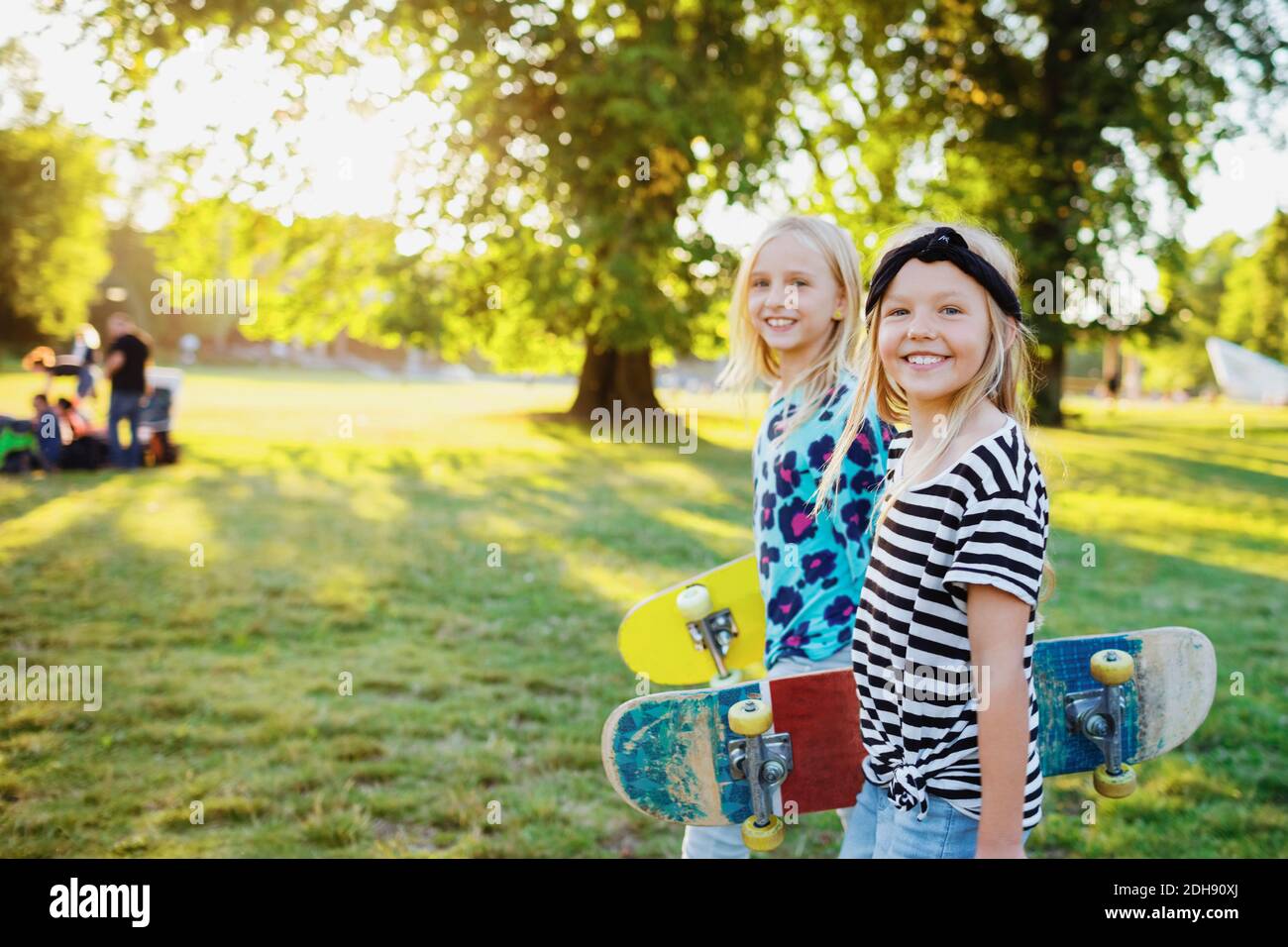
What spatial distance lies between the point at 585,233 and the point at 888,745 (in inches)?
438

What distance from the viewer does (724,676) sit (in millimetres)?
2469

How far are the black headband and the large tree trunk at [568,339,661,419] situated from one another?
1708cm

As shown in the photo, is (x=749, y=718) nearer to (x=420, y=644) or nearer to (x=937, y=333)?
(x=937, y=333)

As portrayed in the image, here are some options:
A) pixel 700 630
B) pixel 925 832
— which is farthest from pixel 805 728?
pixel 700 630

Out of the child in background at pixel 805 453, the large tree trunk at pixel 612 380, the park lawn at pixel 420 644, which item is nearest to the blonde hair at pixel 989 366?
the park lawn at pixel 420 644

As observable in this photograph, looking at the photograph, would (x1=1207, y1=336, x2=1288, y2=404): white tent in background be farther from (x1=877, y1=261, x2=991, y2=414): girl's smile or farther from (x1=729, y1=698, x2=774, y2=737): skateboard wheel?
(x1=729, y1=698, x2=774, y2=737): skateboard wheel

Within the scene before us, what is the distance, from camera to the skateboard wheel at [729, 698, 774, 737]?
66.6 inches

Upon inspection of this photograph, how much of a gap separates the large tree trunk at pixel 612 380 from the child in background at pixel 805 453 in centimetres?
1640

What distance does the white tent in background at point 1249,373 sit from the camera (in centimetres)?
3784

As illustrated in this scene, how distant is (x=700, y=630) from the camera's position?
252cm

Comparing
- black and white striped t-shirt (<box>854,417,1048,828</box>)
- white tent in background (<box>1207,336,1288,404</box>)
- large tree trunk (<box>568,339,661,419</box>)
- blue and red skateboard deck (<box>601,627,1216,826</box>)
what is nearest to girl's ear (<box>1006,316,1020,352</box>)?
black and white striped t-shirt (<box>854,417,1048,828</box>)

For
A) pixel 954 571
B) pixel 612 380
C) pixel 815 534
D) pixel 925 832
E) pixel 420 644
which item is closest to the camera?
pixel 954 571

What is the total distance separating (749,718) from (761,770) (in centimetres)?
16
